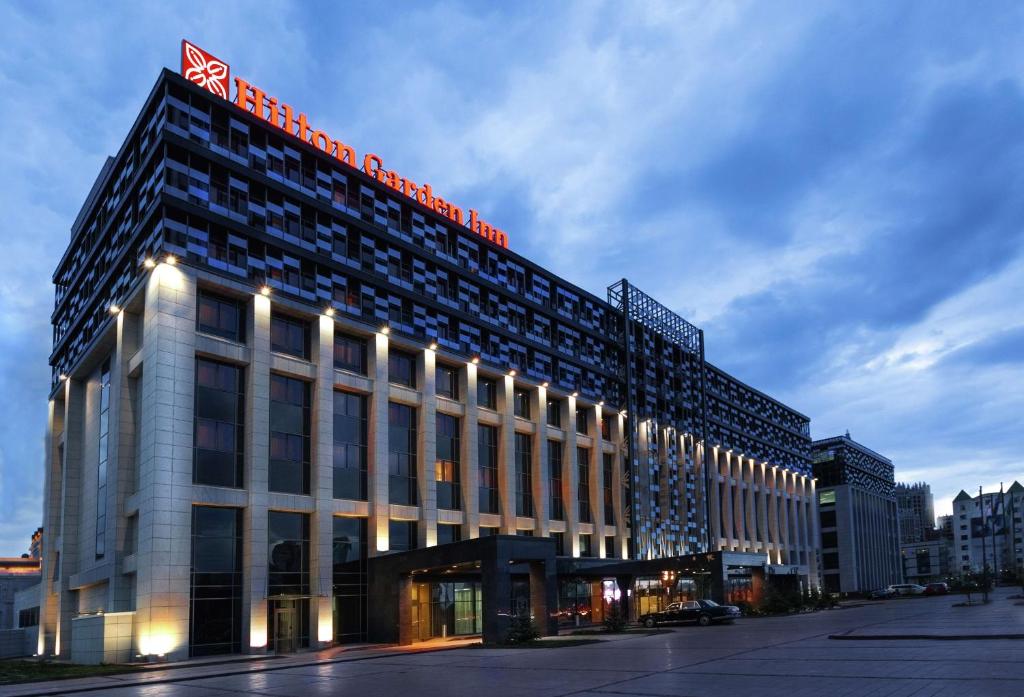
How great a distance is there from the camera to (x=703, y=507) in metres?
96.5

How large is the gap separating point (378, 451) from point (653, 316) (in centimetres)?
4490

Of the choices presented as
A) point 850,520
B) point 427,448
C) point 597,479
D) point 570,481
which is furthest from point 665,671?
point 850,520

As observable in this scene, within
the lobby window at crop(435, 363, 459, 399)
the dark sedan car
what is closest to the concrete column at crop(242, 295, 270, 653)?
the lobby window at crop(435, 363, 459, 399)

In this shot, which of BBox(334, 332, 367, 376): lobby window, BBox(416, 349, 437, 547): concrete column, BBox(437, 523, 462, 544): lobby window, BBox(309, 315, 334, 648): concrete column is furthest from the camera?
BBox(437, 523, 462, 544): lobby window

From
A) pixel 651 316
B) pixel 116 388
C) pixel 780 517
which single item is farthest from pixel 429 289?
pixel 780 517

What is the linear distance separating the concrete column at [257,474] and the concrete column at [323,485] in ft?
11.5

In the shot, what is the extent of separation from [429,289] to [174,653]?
99.8 feet

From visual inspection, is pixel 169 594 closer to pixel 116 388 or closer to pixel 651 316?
pixel 116 388

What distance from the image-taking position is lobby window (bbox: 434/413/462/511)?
64.1 m

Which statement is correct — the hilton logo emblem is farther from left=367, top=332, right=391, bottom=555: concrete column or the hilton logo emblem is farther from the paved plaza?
the paved plaza

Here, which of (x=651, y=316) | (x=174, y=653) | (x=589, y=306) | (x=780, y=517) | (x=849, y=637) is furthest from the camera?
(x=780, y=517)

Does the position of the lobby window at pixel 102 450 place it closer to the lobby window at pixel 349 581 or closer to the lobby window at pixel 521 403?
the lobby window at pixel 349 581

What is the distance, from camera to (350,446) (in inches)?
2260

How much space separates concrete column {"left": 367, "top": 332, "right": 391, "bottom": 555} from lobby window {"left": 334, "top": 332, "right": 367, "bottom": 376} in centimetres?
57
